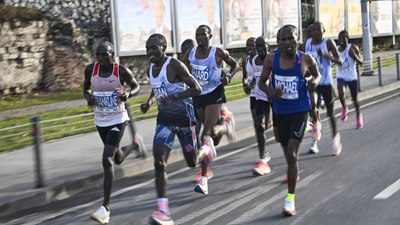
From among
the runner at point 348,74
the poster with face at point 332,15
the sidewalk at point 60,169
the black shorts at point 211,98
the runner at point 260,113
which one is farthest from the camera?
the poster with face at point 332,15

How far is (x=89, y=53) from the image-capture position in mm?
21375

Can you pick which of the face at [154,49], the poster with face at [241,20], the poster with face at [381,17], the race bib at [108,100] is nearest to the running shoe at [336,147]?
A: the race bib at [108,100]

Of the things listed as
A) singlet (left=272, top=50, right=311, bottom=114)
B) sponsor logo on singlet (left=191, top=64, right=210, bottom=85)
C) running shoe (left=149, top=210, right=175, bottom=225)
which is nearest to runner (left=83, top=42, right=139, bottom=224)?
running shoe (left=149, top=210, right=175, bottom=225)

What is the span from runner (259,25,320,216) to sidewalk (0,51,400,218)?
2.90 meters

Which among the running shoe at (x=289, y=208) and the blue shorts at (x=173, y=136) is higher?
the blue shorts at (x=173, y=136)

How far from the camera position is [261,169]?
8.68 m

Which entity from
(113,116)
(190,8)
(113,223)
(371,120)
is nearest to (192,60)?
(113,116)

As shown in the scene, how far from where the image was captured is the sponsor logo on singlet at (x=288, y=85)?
6.65 m

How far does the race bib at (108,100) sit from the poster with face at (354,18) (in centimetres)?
3011

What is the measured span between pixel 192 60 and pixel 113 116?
1.63 metres

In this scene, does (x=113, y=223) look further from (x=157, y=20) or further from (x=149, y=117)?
(x=157, y=20)

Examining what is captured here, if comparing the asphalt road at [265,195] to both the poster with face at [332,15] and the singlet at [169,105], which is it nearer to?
the singlet at [169,105]

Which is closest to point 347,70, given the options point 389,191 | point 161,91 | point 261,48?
point 261,48

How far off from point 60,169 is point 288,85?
406 cm
